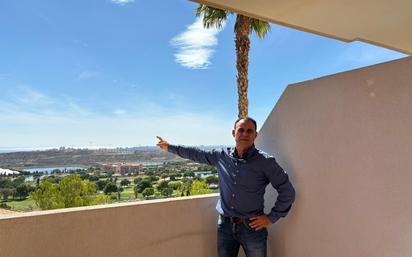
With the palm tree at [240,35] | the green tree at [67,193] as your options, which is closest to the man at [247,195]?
the green tree at [67,193]

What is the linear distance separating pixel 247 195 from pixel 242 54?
21.4 feet

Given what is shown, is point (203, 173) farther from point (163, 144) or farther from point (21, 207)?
point (21, 207)

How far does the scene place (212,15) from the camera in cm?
809

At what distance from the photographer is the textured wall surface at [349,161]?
1491mm

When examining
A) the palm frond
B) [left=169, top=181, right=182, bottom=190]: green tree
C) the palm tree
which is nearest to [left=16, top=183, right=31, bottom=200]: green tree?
[left=169, top=181, right=182, bottom=190]: green tree

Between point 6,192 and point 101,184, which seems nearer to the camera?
point 6,192

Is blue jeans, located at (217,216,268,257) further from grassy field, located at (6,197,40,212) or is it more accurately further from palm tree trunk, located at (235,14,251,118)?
palm tree trunk, located at (235,14,251,118)

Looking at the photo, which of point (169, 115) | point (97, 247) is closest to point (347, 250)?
point (97, 247)

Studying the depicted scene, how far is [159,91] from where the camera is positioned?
28109 mm

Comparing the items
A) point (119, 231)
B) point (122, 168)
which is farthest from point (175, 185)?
point (119, 231)

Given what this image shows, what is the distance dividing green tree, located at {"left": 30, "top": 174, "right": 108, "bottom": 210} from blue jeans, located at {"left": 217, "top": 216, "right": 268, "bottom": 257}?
2.21 m

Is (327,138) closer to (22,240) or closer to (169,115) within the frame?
(22,240)

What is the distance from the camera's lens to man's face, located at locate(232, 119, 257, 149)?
6.98ft

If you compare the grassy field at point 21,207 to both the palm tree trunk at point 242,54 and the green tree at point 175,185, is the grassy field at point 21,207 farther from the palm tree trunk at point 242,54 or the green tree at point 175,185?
the palm tree trunk at point 242,54
